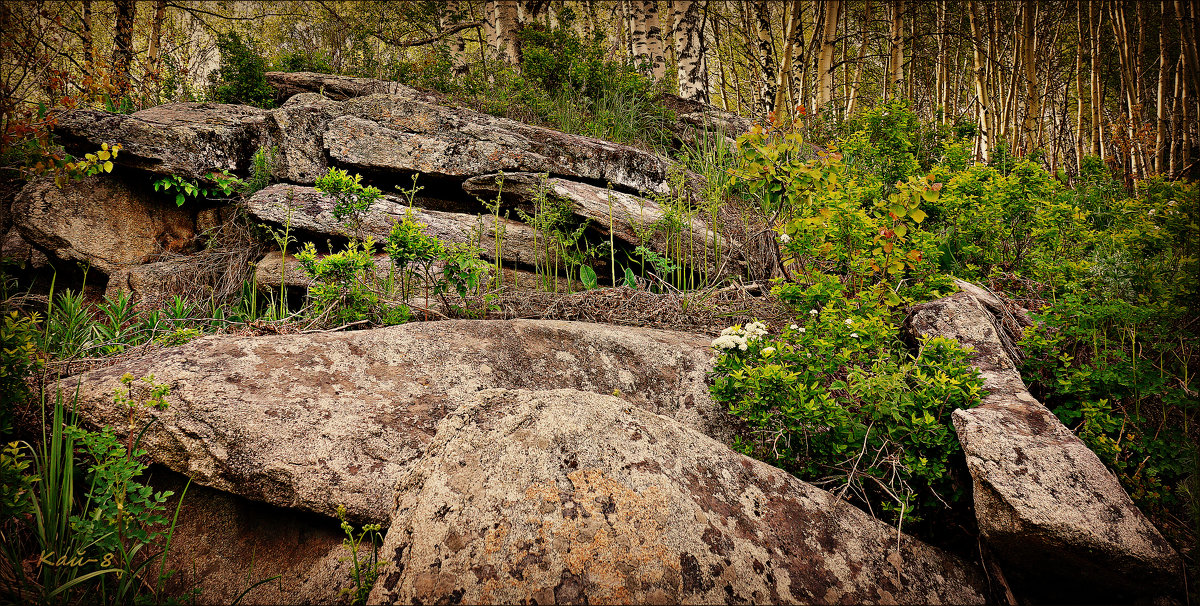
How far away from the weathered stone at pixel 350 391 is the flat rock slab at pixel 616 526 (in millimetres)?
342

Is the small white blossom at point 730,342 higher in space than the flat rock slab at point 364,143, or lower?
lower

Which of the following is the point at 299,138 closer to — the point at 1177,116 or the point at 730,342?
the point at 730,342

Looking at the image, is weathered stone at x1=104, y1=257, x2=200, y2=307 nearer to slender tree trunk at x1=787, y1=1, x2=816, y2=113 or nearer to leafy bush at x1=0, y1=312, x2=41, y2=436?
leafy bush at x1=0, y1=312, x2=41, y2=436

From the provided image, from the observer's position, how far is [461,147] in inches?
192

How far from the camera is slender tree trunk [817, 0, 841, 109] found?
7.96 m

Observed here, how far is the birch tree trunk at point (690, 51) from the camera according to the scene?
28.4 ft

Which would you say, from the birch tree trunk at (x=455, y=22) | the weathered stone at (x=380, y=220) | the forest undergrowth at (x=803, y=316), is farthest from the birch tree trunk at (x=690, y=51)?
the weathered stone at (x=380, y=220)

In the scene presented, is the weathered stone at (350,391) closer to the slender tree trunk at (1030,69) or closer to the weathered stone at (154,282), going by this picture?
the weathered stone at (154,282)

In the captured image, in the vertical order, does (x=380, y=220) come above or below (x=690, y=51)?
below

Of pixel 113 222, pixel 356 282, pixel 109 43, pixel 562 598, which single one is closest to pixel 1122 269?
pixel 562 598

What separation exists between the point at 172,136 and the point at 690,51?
7.10 metres

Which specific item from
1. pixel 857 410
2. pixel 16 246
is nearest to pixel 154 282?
pixel 16 246

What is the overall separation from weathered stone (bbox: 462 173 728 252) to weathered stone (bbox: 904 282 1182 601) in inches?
97.5

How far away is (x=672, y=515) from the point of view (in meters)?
1.55
